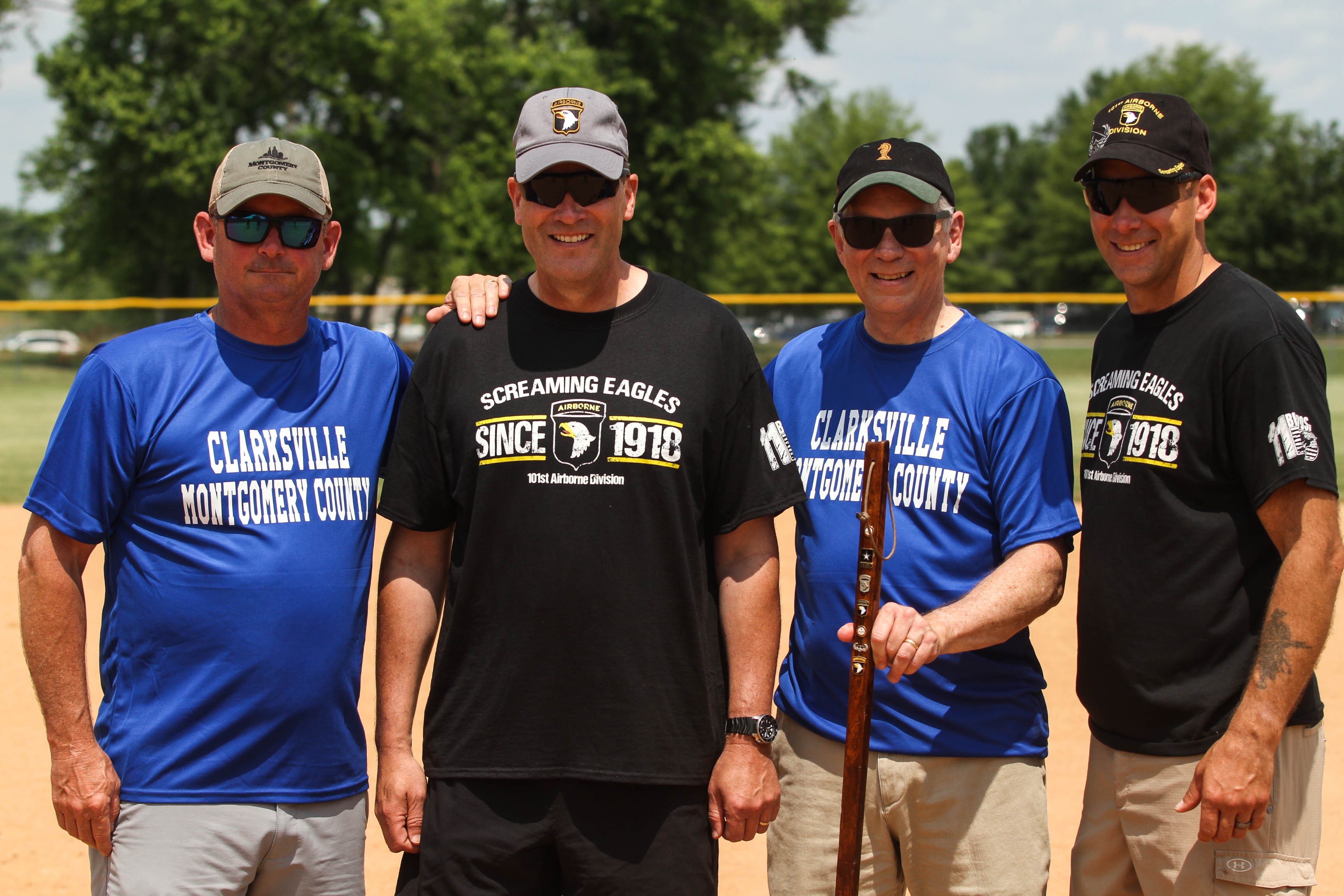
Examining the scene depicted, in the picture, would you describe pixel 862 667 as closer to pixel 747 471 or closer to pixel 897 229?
pixel 747 471

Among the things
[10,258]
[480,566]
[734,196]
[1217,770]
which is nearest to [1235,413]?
[1217,770]

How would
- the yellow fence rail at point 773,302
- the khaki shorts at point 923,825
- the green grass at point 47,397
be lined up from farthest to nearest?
1. the yellow fence rail at point 773,302
2. the green grass at point 47,397
3. the khaki shorts at point 923,825

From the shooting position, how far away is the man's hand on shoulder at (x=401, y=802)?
2.64 meters

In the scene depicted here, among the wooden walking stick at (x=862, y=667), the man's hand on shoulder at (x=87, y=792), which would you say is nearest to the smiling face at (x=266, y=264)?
the man's hand on shoulder at (x=87, y=792)

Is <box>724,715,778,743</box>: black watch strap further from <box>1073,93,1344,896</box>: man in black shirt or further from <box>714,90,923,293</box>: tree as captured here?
<box>714,90,923,293</box>: tree

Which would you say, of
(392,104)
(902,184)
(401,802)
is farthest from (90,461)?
(392,104)

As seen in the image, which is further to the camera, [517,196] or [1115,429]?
[1115,429]

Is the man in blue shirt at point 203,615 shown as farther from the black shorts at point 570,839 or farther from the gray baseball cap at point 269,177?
the black shorts at point 570,839

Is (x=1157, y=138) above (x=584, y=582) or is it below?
above

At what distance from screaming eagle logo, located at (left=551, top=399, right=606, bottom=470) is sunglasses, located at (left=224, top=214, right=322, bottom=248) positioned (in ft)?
3.06

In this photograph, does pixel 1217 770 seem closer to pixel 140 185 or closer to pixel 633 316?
pixel 633 316

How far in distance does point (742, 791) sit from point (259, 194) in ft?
6.25

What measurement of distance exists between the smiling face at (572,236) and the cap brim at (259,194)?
65 cm

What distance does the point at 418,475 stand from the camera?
2.66 metres
